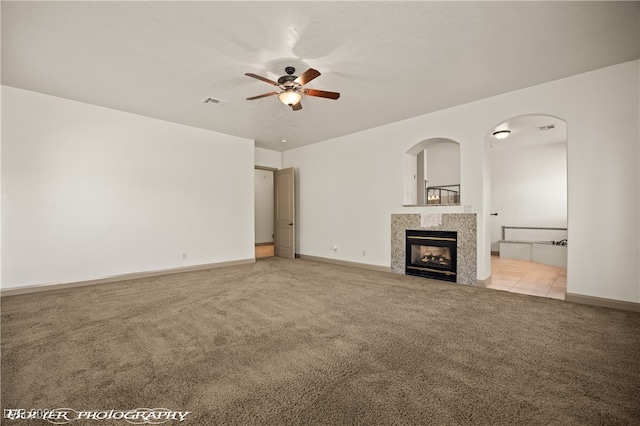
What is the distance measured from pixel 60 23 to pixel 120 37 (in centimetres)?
48

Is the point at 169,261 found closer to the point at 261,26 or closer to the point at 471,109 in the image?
the point at 261,26

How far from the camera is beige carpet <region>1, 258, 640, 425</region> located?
174cm

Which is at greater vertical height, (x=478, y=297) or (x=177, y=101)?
(x=177, y=101)

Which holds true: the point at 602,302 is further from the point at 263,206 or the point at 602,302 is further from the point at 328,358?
the point at 263,206

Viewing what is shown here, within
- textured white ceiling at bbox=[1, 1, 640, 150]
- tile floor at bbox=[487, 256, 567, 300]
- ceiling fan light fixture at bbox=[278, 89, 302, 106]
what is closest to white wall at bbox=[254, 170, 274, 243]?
textured white ceiling at bbox=[1, 1, 640, 150]

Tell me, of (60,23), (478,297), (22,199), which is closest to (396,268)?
(478,297)

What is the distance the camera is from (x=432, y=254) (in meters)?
5.32

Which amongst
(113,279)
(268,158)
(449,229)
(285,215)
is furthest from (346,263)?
(113,279)

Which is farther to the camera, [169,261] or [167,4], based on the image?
[169,261]

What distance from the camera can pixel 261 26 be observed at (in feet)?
9.19

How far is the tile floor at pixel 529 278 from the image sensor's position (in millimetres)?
4430

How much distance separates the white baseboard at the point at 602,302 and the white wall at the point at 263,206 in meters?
8.66

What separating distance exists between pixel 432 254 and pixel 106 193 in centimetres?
591

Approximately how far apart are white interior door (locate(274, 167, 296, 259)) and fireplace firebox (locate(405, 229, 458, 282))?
10.5 ft
